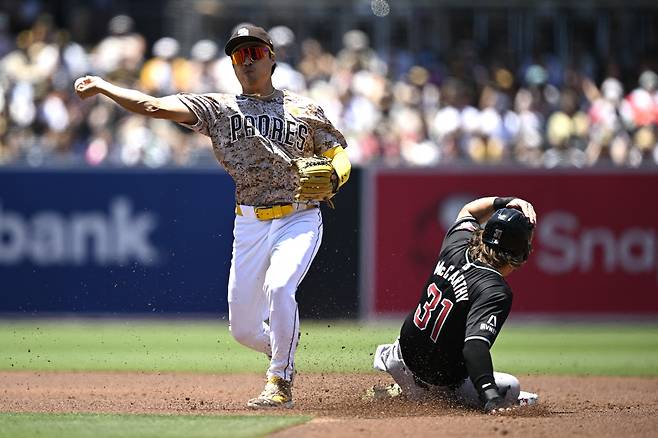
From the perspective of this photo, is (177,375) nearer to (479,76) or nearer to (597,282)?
(597,282)

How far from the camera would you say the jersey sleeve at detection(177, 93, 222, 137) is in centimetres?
736

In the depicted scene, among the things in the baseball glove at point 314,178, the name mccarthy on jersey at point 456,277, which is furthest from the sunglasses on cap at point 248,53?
the name mccarthy on jersey at point 456,277

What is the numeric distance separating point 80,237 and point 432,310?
8.14m

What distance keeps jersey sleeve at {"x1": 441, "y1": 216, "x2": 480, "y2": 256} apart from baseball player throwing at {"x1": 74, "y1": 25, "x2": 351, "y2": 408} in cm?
76

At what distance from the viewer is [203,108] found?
24.3 ft

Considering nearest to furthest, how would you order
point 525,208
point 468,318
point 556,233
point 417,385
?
1. point 468,318
2. point 525,208
3. point 417,385
4. point 556,233

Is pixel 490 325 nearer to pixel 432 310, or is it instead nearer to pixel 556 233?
pixel 432 310

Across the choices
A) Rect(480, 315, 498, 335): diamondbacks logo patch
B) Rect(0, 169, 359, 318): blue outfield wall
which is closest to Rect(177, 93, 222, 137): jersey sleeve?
Rect(480, 315, 498, 335): diamondbacks logo patch

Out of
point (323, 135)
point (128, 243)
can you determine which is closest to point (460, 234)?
point (323, 135)

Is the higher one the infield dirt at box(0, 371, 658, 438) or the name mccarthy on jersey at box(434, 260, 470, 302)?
the name mccarthy on jersey at box(434, 260, 470, 302)

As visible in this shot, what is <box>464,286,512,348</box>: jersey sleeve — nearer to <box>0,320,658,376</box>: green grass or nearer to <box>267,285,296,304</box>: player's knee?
<box>267,285,296,304</box>: player's knee

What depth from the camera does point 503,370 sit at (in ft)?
34.4

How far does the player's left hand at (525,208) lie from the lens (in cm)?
702

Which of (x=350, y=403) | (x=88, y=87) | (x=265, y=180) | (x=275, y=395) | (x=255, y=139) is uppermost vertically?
(x=88, y=87)
